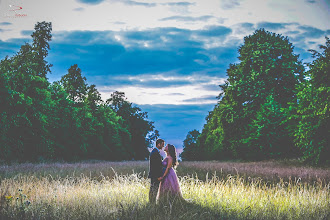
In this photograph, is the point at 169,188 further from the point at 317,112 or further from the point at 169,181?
the point at 317,112

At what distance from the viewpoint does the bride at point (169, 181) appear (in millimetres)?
6766

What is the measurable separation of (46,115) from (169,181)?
22917 mm

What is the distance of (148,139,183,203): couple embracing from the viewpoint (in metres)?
6.79

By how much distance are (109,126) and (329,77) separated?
32094 mm

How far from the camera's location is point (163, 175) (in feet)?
22.9

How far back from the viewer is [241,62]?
25953 millimetres

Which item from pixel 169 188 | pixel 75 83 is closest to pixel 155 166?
pixel 169 188

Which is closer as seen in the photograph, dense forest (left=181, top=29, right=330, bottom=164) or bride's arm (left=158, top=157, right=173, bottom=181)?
bride's arm (left=158, top=157, right=173, bottom=181)

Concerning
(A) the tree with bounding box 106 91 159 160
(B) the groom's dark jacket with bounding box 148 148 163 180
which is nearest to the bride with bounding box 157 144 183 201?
(B) the groom's dark jacket with bounding box 148 148 163 180

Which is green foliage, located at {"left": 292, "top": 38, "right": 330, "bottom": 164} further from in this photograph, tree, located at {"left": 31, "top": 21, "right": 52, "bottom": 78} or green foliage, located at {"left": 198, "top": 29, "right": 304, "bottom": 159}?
tree, located at {"left": 31, "top": 21, "right": 52, "bottom": 78}

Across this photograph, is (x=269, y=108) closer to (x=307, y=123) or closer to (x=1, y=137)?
(x=307, y=123)

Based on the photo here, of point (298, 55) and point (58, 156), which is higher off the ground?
point (298, 55)

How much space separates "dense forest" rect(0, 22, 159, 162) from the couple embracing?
48.6 ft

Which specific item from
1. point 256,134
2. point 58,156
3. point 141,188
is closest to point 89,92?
point 58,156
